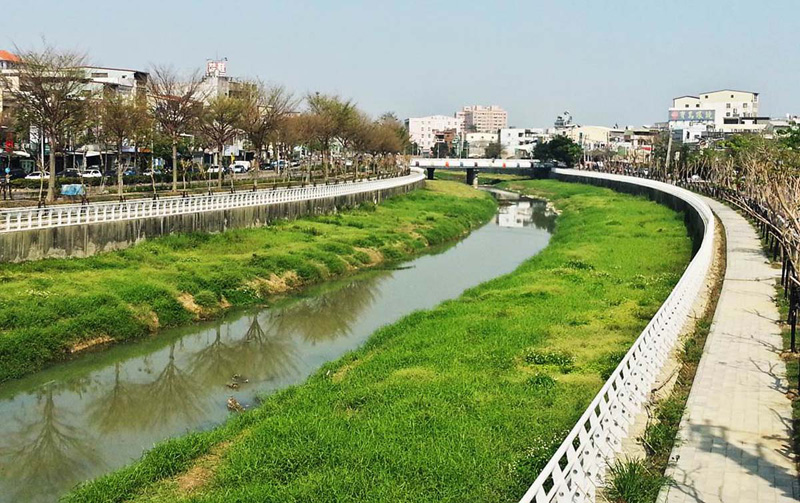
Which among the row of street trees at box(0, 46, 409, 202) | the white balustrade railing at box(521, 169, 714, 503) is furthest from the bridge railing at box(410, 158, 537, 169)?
the white balustrade railing at box(521, 169, 714, 503)

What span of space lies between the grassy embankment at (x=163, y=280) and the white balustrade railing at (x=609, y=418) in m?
12.9

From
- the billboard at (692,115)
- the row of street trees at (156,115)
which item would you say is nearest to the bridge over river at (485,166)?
the row of street trees at (156,115)

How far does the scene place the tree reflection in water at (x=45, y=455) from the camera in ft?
39.9

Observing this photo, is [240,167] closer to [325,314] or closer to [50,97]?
[50,97]

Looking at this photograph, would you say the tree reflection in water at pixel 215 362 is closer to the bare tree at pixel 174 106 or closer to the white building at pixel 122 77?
the bare tree at pixel 174 106

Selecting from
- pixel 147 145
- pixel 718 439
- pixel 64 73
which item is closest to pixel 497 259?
pixel 64 73

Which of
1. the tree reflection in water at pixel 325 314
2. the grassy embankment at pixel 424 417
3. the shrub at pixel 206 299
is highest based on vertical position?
the grassy embankment at pixel 424 417

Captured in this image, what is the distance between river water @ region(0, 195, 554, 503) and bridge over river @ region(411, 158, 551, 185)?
75340mm

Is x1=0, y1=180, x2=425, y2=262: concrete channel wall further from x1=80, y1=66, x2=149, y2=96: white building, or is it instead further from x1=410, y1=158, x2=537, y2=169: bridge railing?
x1=410, y1=158, x2=537, y2=169: bridge railing

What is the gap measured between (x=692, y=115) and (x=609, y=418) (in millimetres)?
171867

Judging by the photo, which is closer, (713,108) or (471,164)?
(471,164)

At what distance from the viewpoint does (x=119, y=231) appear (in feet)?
88.8

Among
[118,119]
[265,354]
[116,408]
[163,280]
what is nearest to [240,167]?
[118,119]

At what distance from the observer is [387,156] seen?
9575cm
